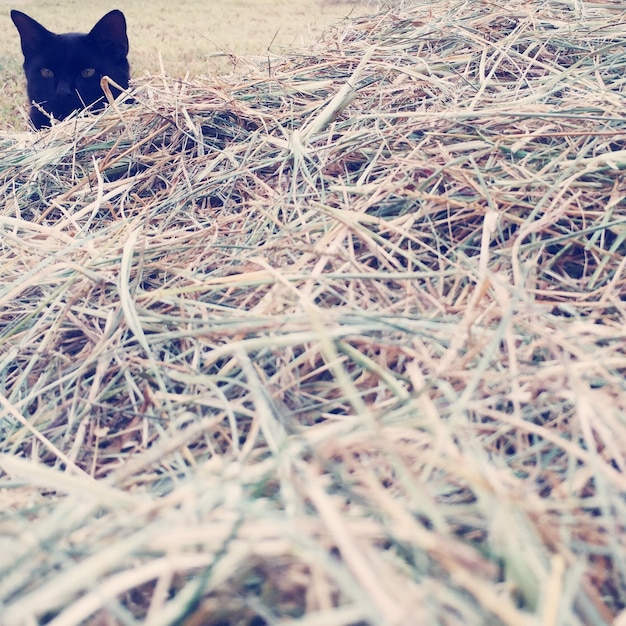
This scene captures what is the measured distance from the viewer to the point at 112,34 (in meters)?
1.93

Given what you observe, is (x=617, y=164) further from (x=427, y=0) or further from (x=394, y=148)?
(x=427, y=0)

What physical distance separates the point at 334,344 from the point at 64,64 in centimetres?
175

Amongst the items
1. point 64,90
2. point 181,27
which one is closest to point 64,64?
point 64,90

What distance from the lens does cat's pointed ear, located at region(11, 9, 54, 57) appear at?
185 centimetres

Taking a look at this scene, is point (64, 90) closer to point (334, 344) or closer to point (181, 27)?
point (334, 344)

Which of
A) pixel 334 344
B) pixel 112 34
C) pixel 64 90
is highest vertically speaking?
pixel 112 34

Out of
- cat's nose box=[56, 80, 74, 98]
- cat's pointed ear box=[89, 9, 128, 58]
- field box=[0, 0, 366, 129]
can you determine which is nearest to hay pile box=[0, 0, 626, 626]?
cat's nose box=[56, 80, 74, 98]

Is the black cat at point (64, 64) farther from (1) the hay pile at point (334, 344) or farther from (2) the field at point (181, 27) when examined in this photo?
(1) the hay pile at point (334, 344)

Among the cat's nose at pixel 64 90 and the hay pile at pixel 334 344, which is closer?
the hay pile at pixel 334 344

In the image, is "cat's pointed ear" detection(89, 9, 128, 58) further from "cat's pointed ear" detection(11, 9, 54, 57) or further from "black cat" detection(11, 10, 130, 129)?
"cat's pointed ear" detection(11, 9, 54, 57)

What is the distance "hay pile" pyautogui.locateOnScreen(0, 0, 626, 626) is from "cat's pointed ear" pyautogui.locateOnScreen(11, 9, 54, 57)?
0.87m

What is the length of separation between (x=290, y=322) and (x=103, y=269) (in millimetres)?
353

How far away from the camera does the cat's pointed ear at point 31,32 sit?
6.06 ft

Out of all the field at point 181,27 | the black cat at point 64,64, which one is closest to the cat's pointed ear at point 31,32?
the black cat at point 64,64
